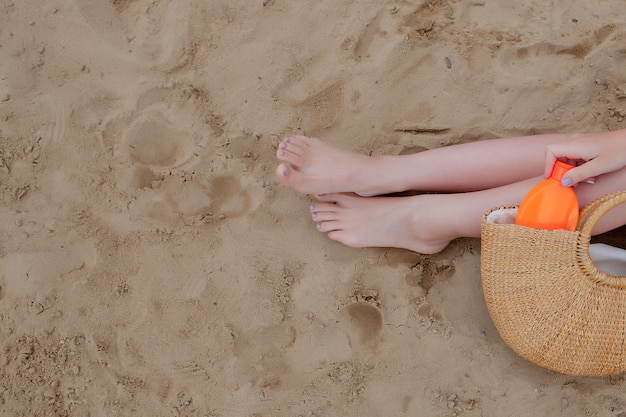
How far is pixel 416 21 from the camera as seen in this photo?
1.75 metres

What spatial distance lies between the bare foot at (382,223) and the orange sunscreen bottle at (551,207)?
0.26 m

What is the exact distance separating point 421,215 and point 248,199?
0.48 meters

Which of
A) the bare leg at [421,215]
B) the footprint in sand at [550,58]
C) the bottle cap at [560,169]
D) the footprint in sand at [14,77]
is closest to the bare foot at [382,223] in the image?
the bare leg at [421,215]

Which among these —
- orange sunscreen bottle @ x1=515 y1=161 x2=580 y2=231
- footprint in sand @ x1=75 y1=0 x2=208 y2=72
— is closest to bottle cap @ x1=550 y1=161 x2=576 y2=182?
orange sunscreen bottle @ x1=515 y1=161 x2=580 y2=231

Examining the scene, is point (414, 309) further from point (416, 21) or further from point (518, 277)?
point (416, 21)

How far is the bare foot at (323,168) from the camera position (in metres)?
1.53

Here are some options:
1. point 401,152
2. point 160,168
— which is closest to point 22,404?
point 160,168

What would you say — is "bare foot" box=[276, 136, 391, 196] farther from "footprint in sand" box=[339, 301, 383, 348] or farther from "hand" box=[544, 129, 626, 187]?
"hand" box=[544, 129, 626, 187]

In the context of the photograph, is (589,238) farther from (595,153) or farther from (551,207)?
(595,153)

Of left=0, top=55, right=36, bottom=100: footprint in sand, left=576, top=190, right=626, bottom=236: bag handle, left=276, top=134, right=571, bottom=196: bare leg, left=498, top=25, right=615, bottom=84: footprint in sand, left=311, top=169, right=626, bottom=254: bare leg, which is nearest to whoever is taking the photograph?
left=576, top=190, right=626, bottom=236: bag handle

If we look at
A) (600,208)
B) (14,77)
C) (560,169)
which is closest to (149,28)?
(14,77)

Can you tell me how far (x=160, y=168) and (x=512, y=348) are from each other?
1041mm

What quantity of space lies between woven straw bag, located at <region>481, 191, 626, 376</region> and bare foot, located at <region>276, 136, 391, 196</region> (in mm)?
362

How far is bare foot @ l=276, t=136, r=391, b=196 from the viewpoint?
1.53 m
